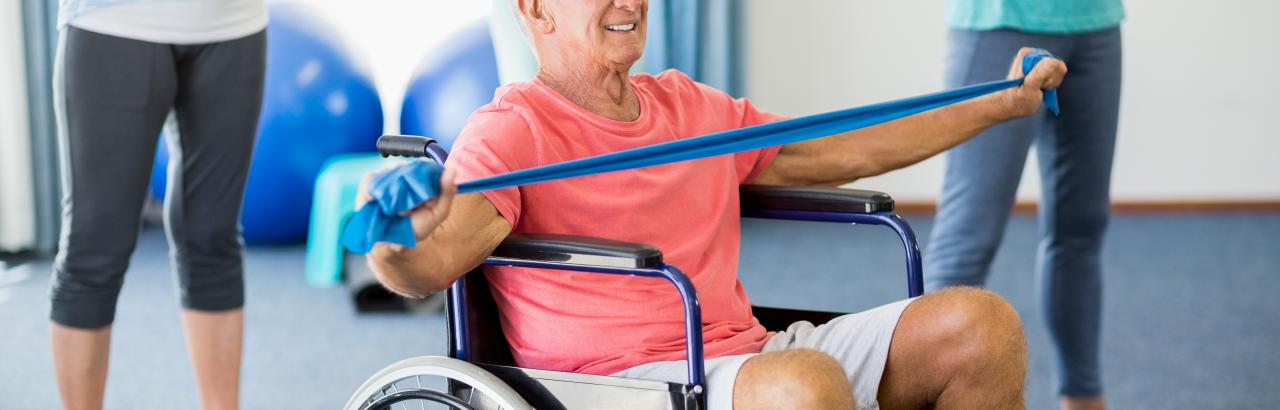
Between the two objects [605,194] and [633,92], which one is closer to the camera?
[605,194]

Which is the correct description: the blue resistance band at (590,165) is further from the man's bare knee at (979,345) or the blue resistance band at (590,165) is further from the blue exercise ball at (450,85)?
the blue exercise ball at (450,85)

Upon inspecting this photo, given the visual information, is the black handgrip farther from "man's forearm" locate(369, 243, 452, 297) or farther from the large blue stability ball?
the large blue stability ball

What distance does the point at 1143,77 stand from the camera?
4.75 metres

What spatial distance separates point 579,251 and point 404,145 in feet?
1.20

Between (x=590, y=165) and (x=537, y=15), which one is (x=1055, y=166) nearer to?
(x=537, y=15)

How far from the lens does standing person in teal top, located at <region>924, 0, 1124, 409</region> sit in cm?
226

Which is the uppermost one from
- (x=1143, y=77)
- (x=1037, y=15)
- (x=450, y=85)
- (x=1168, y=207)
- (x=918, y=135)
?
(x=1037, y=15)

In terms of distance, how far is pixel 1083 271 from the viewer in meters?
2.42

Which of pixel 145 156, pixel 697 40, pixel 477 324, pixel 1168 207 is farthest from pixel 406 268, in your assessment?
pixel 1168 207

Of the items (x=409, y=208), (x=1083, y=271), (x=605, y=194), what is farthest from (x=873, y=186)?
(x=409, y=208)

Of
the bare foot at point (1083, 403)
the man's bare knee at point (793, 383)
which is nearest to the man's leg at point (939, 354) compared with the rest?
the man's bare knee at point (793, 383)

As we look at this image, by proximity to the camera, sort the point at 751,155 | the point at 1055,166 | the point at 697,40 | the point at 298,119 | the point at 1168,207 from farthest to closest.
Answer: the point at 1168,207, the point at 697,40, the point at 298,119, the point at 1055,166, the point at 751,155

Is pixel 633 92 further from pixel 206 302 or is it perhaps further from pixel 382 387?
pixel 206 302

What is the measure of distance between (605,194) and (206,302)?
1033 mm
